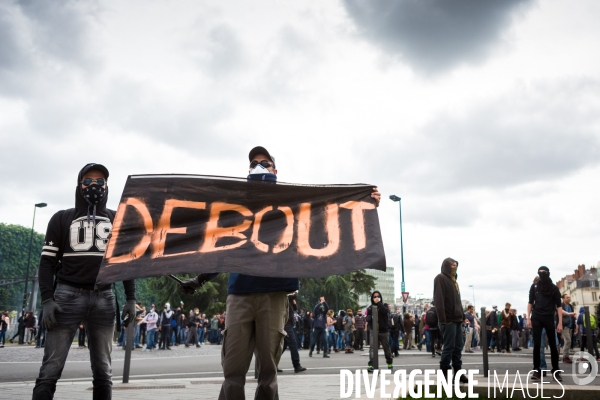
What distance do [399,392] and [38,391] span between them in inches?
147

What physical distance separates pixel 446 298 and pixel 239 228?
Answer: 4.92 metres

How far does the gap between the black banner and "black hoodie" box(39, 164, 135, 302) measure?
0.49 ft

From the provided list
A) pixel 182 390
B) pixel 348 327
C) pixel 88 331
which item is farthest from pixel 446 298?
pixel 348 327

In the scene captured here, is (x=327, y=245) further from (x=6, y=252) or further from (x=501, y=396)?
(x=6, y=252)

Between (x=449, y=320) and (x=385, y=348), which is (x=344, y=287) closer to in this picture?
(x=385, y=348)

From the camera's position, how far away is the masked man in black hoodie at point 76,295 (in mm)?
4457

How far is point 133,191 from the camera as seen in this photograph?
5.03 meters

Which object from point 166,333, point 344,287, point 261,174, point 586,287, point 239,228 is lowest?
point 166,333

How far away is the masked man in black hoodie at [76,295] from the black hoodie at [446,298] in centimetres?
530

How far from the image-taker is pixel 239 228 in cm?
505

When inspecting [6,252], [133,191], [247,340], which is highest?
[6,252]

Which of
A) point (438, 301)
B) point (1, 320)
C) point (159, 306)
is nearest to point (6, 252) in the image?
point (159, 306)

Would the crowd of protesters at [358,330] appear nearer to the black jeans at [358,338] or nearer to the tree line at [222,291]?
the black jeans at [358,338]

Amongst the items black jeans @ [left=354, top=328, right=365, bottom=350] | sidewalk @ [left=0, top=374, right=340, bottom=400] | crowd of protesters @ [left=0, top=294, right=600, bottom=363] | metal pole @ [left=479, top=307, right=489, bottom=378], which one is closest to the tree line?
crowd of protesters @ [left=0, top=294, right=600, bottom=363]
